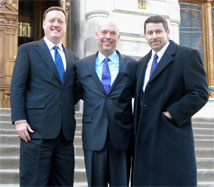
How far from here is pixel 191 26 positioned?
29.1 ft

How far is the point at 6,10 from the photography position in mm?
7488

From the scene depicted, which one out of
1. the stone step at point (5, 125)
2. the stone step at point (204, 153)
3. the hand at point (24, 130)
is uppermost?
the hand at point (24, 130)

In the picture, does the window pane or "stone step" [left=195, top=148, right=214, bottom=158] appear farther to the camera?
the window pane

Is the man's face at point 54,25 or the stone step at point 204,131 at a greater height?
the man's face at point 54,25

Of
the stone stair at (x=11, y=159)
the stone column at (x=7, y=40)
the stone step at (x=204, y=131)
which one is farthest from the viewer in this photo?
the stone column at (x=7, y=40)

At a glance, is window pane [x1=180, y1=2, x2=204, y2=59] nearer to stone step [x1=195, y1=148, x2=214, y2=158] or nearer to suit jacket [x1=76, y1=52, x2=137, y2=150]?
stone step [x1=195, y1=148, x2=214, y2=158]

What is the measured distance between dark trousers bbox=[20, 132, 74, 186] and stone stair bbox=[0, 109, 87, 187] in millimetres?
1221

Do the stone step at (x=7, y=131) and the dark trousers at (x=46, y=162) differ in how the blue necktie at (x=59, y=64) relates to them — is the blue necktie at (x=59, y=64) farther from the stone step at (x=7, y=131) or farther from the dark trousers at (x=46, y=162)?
the stone step at (x=7, y=131)

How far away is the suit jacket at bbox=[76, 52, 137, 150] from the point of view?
Answer: 9.41 ft

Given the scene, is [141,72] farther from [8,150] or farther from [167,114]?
[8,150]

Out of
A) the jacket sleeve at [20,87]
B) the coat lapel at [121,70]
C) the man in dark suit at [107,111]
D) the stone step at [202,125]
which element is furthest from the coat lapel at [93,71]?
the stone step at [202,125]

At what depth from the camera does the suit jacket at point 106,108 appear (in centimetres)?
287

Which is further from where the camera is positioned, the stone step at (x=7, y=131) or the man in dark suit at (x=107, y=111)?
the stone step at (x=7, y=131)

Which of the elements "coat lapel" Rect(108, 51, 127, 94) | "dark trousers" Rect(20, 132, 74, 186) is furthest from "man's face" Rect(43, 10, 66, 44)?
"dark trousers" Rect(20, 132, 74, 186)
